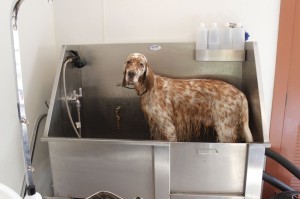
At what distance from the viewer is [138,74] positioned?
4.56 ft

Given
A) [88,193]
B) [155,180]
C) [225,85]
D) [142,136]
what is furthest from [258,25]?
[88,193]

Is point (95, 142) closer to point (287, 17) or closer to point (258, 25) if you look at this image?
point (258, 25)

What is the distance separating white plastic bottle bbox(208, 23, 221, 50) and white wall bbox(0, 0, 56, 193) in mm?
1103

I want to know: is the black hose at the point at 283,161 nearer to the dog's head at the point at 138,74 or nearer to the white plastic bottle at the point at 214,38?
the white plastic bottle at the point at 214,38

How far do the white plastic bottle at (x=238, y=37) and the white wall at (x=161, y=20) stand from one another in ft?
0.54

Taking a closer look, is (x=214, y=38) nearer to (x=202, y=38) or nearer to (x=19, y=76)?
(x=202, y=38)

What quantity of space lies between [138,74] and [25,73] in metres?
0.67

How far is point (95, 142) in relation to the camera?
46.1 inches

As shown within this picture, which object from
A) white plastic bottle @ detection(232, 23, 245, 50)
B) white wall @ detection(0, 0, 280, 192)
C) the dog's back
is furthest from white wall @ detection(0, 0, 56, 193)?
white plastic bottle @ detection(232, 23, 245, 50)

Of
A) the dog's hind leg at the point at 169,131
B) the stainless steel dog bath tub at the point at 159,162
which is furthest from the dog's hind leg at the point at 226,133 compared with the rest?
the dog's hind leg at the point at 169,131

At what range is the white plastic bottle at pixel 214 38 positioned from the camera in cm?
152

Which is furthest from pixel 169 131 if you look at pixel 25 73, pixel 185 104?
pixel 25 73

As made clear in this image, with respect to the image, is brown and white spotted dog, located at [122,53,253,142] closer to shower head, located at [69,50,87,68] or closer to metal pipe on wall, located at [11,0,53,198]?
shower head, located at [69,50,87,68]

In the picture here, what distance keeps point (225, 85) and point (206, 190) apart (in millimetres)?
620
